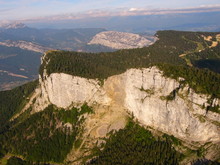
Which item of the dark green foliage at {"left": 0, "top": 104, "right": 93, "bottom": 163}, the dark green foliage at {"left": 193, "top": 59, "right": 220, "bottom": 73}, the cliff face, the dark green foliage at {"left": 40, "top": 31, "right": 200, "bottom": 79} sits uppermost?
the dark green foliage at {"left": 40, "top": 31, "right": 200, "bottom": 79}

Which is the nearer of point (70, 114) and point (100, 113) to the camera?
point (100, 113)

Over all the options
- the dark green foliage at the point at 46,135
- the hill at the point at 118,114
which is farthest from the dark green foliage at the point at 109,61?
the dark green foliage at the point at 46,135

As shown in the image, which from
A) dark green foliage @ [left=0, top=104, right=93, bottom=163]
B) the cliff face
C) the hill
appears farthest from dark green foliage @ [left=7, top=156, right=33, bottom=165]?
the cliff face

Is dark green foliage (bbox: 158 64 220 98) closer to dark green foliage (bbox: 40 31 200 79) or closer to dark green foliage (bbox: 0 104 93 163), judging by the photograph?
dark green foliage (bbox: 40 31 200 79)

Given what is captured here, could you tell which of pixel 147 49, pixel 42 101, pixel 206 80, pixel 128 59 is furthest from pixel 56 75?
pixel 206 80

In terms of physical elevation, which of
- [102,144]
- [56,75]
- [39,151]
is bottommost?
[39,151]

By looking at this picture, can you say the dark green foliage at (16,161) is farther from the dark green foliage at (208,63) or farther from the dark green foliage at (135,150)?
the dark green foliage at (208,63)

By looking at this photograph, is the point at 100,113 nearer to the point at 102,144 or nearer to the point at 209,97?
the point at 102,144
